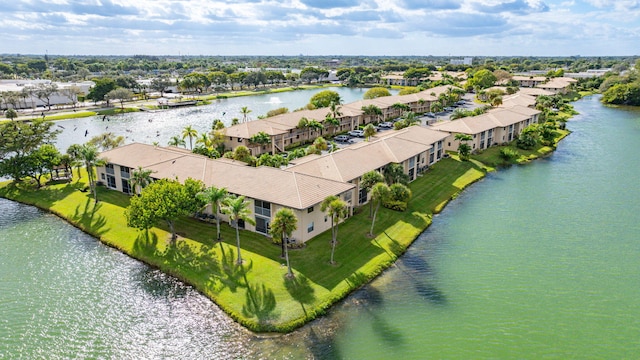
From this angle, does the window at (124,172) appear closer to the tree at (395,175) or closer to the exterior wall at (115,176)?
the exterior wall at (115,176)

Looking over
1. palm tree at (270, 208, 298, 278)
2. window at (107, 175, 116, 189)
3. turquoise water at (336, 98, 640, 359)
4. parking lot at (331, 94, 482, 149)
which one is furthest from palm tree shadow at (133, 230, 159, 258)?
parking lot at (331, 94, 482, 149)

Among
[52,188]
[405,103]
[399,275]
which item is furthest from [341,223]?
[405,103]

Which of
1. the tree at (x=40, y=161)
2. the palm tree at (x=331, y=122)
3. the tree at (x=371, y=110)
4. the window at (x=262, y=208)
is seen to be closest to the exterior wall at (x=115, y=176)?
the tree at (x=40, y=161)

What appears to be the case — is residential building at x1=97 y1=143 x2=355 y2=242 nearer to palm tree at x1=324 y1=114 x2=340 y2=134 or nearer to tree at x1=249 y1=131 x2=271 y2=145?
tree at x1=249 y1=131 x2=271 y2=145

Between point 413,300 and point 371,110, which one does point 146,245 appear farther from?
point 371,110

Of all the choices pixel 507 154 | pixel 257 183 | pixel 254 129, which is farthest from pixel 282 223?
pixel 507 154

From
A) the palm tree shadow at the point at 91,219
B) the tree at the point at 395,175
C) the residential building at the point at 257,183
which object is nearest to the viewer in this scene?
the residential building at the point at 257,183
